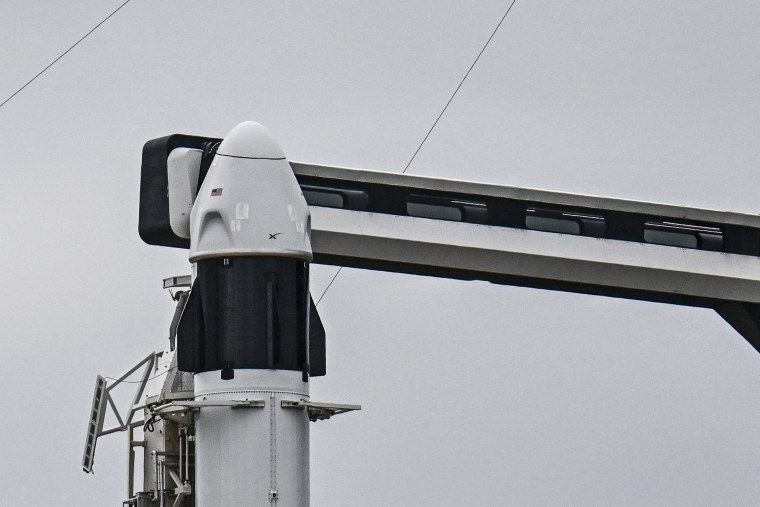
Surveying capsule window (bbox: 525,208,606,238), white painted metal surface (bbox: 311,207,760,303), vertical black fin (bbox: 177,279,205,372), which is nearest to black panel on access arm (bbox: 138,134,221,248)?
vertical black fin (bbox: 177,279,205,372)

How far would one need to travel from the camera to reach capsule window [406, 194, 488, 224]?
5253 centimetres

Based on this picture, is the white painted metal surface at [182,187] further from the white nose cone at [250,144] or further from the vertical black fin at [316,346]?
the vertical black fin at [316,346]

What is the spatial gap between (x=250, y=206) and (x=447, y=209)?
251 inches

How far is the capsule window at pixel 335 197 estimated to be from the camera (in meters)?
51.7

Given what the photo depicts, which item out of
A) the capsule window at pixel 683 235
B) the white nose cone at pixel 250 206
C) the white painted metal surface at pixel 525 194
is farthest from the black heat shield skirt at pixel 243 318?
the capsule window at pixel 683 235

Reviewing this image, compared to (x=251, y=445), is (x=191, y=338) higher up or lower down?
higher up

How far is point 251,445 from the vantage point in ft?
156

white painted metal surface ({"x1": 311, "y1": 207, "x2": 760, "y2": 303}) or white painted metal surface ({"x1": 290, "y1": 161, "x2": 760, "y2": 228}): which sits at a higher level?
white painted metal surface ({"x1": 290, "y1": 161, "x2": 760, "y2": 228})

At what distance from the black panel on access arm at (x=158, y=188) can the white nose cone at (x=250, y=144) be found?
47.7 inches

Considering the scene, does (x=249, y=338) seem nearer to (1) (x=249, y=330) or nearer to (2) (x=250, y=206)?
(1) (x=249, y=330)

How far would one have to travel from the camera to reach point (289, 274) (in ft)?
160

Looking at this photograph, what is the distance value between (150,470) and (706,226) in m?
16.6

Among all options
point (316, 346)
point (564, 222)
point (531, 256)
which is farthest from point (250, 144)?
point (564, 222)

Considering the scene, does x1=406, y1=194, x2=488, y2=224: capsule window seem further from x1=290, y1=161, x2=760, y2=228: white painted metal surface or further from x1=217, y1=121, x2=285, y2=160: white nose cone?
x1=217, y1=121, x2=285, y2=160: white nose cone
